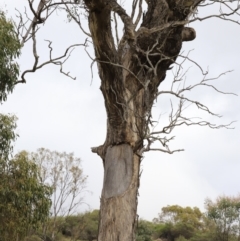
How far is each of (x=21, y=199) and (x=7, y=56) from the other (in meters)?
2.07

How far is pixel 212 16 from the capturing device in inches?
143

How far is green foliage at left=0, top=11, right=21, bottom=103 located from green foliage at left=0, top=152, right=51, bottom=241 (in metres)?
1.30

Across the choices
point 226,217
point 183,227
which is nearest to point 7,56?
point 226,217

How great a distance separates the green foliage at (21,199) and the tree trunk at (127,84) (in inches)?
163

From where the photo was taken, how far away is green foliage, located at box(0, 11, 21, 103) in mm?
6555

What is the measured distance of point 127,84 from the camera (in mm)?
3318

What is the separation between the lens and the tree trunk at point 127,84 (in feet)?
9.75

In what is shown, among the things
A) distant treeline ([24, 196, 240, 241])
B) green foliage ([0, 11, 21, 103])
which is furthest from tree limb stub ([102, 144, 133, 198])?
distant treeline ([24, 196, 240, 241])

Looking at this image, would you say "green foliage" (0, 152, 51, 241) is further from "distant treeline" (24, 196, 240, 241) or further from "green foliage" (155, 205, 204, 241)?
"green foliage" (155, 205, 204, 241)

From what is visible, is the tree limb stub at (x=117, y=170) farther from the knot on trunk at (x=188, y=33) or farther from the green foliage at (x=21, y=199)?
the green foliage at (x=21, y=199)

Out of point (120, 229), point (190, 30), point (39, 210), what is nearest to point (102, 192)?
point (120, 229)

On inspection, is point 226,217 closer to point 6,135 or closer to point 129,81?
point 6,135

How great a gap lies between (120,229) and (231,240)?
16117mm

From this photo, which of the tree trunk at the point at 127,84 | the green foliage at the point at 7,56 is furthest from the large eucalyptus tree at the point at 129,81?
the green foliage at the point at 7,56
